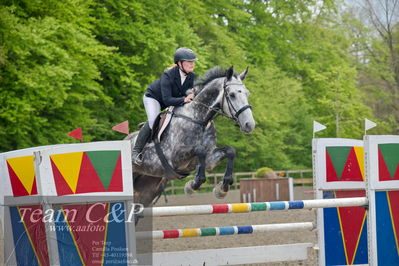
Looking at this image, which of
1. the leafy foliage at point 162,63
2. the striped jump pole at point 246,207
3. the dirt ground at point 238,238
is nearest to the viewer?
the striped jump pole at point 246,207

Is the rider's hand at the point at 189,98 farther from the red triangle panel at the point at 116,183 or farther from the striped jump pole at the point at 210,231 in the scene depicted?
the red triangle panel at the point at 116,183

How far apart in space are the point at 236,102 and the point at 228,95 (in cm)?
14

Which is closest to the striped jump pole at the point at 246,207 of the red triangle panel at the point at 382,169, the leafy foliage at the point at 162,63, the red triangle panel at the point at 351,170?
the red triangle panel at the point at 382,169

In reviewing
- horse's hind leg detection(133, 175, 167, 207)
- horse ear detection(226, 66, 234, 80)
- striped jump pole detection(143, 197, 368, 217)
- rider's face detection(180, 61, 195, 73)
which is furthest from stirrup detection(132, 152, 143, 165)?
striped jump pole detection(143, 197, 368, 217)

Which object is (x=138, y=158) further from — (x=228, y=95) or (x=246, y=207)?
(x=246, y=207)

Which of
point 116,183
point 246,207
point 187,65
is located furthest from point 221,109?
point 116,183

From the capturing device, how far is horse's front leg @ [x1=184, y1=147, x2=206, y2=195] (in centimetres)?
581

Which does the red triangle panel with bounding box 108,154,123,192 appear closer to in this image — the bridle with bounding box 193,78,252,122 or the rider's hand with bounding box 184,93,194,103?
the bridle with bounding box 193,78,252,122

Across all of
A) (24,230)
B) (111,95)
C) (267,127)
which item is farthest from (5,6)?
(267,127)

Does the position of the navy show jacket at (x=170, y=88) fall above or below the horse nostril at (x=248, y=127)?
above

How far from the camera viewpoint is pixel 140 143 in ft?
21.2

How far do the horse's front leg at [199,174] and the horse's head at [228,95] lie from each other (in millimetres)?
420

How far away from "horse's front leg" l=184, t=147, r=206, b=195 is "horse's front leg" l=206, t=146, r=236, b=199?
0.06 meters

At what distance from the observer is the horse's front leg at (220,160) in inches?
224
